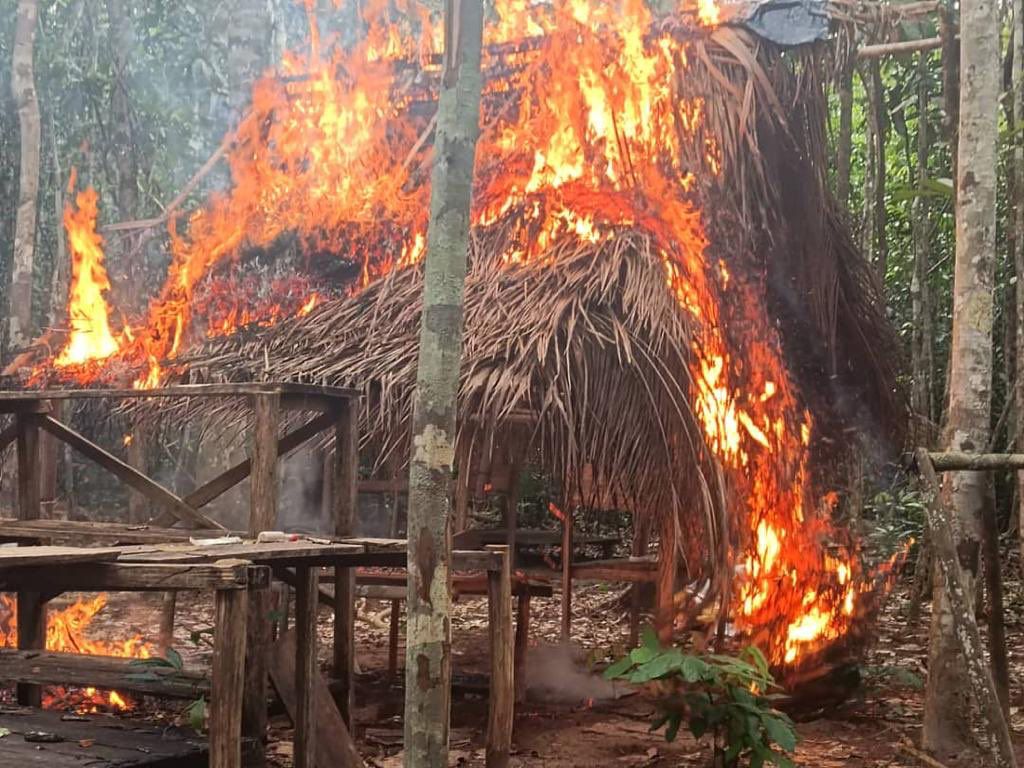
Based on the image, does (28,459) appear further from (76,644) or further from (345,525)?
(76,644)

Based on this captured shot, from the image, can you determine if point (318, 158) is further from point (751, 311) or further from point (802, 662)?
point (802, 662)

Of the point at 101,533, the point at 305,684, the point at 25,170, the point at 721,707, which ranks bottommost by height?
the point at 721,707

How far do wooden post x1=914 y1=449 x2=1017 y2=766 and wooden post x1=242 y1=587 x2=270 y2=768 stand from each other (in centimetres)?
311

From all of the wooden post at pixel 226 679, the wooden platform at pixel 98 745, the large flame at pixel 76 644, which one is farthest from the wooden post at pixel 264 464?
the large flame at pixel 76 644

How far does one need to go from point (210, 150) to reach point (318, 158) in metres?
4.29

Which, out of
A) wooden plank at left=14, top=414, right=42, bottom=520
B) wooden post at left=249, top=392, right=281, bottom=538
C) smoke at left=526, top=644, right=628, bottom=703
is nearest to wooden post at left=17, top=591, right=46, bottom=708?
wooden plank at left=14, top=414, right=42, bottom=520

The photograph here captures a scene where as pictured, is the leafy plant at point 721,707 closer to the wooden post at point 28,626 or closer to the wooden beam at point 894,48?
the wooden post at point 28,626

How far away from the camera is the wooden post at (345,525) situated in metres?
6.59

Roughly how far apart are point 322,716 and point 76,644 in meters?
4.74

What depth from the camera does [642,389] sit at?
7.27 meters

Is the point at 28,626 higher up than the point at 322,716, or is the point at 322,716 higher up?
the point at 28,626

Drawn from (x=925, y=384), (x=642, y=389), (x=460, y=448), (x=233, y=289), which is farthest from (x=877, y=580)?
(x=233, y=289)

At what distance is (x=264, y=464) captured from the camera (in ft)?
19.3

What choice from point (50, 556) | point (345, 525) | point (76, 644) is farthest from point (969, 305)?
point (76, 644)
